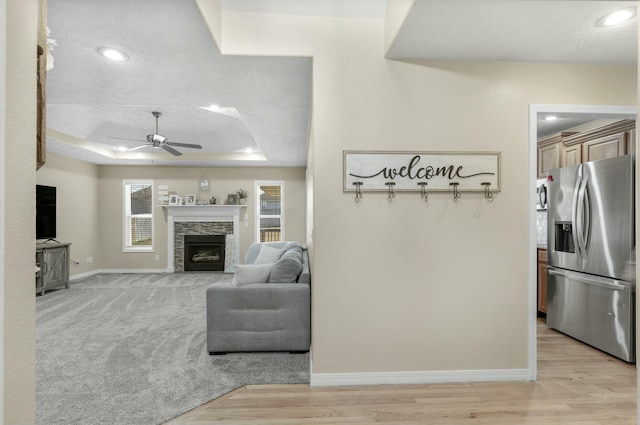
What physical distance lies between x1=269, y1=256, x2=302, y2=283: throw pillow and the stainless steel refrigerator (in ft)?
9.47

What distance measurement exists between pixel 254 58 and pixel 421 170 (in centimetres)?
152

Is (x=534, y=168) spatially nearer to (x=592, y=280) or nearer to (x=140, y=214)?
(x=592, y=280)

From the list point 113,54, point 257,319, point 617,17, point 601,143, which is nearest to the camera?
point 617,17

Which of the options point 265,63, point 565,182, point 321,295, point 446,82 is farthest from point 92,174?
point 565,182

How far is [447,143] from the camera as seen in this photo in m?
2.53

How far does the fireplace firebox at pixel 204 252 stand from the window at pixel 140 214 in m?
0.89

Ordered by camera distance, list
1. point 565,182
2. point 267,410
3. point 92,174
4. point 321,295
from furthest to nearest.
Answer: point 92,174 < point 565,182 < point 321,295 < point 267,410

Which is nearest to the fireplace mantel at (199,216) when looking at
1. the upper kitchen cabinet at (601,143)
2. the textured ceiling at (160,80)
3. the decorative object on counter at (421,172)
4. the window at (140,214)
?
the window at (140,214)

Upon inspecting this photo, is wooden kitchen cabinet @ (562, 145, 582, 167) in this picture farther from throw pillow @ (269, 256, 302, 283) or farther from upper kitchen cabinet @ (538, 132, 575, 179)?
throw pillow @ (269, 256, 302, 283)

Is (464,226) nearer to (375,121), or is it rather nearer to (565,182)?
(375,121)

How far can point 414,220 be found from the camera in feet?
8.27

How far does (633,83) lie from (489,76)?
113cm

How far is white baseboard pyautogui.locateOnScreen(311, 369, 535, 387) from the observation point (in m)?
2.47

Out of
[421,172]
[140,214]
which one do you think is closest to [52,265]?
[140,214]
